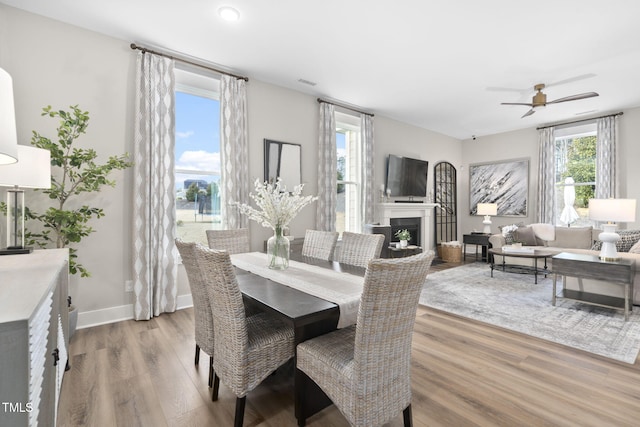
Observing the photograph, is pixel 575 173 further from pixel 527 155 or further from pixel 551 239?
pixel 551 239

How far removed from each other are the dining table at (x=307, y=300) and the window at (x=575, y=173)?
6237 mm

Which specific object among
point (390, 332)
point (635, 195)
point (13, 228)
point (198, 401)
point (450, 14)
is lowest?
point (198, 401)

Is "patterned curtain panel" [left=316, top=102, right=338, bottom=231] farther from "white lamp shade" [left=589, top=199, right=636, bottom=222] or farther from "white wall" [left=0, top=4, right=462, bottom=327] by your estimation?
"white lamp shade" [left=589, top=199, right=636, bottom=222]

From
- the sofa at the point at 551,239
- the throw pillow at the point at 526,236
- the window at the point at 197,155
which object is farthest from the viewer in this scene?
the throw pillow at the point at 526,236

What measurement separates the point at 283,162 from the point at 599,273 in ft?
12.8

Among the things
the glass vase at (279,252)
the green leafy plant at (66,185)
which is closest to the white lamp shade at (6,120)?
the glass vase at (279,252)

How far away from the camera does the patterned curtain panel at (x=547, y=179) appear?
20.6 feet

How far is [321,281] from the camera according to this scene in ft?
6.44

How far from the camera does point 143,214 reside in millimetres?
3182

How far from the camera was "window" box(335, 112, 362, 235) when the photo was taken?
213 inches

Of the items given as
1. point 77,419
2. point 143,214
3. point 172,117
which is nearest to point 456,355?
point 77,419

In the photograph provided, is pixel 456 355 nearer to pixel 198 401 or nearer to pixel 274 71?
pixel 198 401

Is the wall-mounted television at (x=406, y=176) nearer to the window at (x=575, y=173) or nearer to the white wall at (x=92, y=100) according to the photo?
the window at (x=575, y=173)

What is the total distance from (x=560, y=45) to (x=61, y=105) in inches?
202
